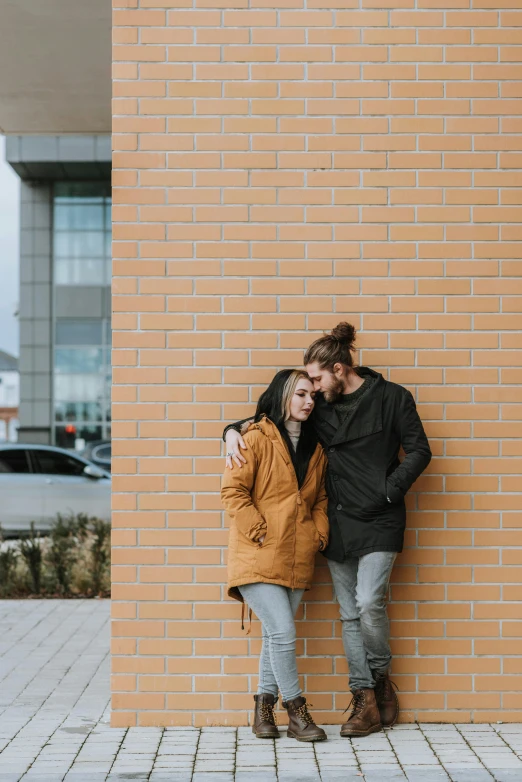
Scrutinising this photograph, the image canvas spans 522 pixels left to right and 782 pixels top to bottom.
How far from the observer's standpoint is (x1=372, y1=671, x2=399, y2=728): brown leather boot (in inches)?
204

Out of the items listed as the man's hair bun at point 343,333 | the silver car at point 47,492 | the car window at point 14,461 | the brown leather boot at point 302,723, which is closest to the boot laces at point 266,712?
the brown leather boot at point 302,723

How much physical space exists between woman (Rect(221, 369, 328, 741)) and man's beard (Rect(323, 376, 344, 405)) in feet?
0.47

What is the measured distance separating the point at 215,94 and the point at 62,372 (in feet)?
83.0

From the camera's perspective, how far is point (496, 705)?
532 cm

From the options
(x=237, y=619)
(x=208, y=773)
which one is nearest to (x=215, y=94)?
(x=237, y=619)

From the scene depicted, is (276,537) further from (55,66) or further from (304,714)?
(55,66)

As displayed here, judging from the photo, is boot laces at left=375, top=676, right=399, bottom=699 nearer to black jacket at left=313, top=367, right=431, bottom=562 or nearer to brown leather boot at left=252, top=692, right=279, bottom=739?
brown leather boot at left=252, top=692, right=279, bottom=739

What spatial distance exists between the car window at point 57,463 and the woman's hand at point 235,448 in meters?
9.94

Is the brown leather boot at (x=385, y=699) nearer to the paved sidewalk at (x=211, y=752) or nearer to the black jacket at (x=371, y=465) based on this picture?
the paved sidewalk at (x=211, y=752)

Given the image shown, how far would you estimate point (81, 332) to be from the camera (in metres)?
29.9

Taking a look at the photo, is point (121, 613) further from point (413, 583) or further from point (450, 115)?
point (450, 115)

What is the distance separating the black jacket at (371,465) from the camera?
498cm

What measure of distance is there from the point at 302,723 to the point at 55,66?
5891 millimetres

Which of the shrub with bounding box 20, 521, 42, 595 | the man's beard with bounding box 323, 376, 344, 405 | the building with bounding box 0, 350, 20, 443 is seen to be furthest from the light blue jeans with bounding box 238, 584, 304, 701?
the building with bounding box 0, 350, 20, 443
